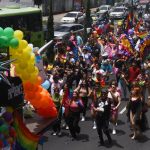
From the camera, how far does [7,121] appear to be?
824cm

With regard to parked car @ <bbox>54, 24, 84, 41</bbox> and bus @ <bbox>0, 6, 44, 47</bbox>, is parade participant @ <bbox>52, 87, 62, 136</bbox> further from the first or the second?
parked car @ <bbox>54, 24, 84, 41</bbox>

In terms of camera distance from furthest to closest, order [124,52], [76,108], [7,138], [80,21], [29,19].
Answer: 1. [80,21]
2. [29,19]
3. [124,52]
4. [76,108]
5. [7,138]

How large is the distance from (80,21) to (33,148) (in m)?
38.7

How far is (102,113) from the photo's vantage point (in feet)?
44.1

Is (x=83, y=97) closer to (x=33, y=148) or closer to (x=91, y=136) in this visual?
(x=91, y=136)

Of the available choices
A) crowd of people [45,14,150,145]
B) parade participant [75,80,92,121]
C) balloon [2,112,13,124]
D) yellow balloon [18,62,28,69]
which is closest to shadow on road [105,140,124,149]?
crowd of people [45,14,150,145]

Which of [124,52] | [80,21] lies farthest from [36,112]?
[80,21]

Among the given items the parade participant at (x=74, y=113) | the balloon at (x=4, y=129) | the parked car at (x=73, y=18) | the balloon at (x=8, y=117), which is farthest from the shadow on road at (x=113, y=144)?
the parked car at (x=73, y=18)

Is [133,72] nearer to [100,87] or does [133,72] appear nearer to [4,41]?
[100,87]

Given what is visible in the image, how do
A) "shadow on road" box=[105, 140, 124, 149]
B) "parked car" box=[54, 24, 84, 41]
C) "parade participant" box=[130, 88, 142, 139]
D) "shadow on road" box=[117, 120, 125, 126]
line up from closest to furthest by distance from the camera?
"shadow on road" box=[105, 140, 124, 149] → "parade participant" box=[130, 88, 142, 139] → "shadow on road" box=[117, 120, 125, 126] → "parked car" box=[54, 24, 84, 41]

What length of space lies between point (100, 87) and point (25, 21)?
11.8m

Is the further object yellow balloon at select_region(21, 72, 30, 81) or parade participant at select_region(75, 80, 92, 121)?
parade participant at select_region(75, 80, 92, 121)

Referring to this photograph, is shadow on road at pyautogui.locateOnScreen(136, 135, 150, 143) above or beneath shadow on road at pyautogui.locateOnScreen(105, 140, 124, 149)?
beneath

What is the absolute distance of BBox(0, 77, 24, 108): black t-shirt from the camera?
309 inches
